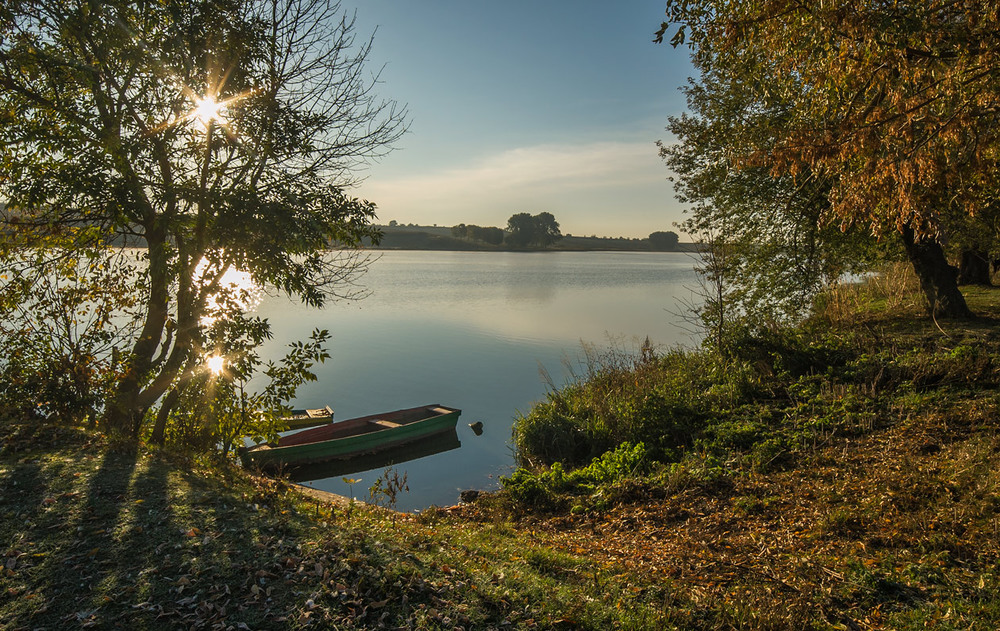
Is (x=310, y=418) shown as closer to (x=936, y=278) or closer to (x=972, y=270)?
(x=936, y=278)

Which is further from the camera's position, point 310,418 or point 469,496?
point 310,418

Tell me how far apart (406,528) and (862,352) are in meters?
9.75

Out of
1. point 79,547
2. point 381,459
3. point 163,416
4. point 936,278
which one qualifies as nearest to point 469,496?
point 381,459

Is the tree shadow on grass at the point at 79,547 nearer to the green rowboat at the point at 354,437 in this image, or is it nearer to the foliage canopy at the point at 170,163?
the foliage canopy at the point at 170,163

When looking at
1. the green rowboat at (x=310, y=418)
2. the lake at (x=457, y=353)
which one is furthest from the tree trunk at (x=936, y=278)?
the green rowboat at (x=310, y=418)

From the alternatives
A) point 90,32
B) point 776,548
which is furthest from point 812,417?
point 90,32

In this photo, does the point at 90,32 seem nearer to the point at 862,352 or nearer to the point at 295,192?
the point at 295,192

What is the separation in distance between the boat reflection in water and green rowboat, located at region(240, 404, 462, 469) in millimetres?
202

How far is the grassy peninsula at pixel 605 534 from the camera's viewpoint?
423 centimetres

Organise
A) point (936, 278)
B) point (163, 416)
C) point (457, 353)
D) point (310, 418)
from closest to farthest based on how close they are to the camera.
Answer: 1. point (163, 416)
2. point (936, 278)
3. point (310, 418)
4. point (457, 353)

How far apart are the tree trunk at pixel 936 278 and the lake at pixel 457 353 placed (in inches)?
227

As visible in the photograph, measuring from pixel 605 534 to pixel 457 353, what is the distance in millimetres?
18315

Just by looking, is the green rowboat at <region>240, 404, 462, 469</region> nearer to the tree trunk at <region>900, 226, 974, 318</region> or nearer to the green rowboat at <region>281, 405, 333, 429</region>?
the green rowboat at <region>281, 405, 333, 429</region>

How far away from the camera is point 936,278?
14109 millimetres
